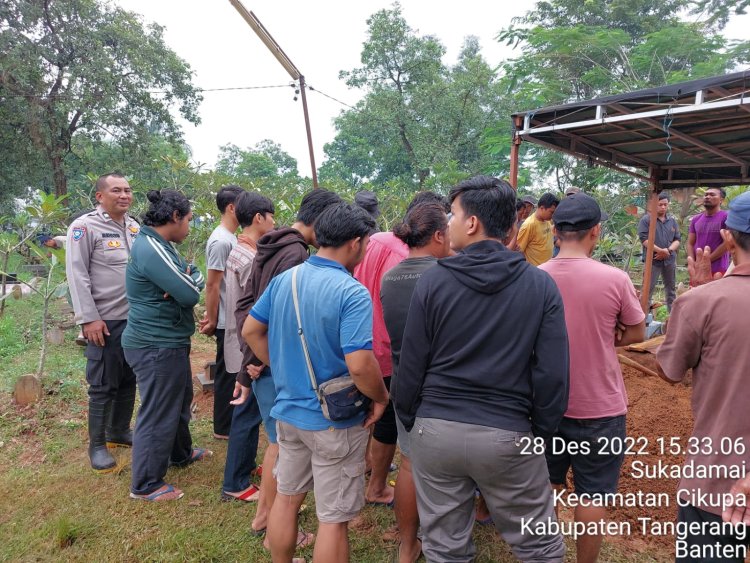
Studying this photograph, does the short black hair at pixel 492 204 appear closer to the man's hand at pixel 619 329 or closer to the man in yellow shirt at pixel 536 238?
the man's hand at pixel 619 329

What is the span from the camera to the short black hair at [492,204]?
5.81 ft

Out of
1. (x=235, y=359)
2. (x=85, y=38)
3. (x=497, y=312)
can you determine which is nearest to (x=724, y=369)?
(x=497, y=312)

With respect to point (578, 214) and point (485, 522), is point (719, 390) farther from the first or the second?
point (485, 522)

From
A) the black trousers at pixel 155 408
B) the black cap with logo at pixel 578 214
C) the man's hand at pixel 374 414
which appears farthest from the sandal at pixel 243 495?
the black cap with logo at pixel 578 214

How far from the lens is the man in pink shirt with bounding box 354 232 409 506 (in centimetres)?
274

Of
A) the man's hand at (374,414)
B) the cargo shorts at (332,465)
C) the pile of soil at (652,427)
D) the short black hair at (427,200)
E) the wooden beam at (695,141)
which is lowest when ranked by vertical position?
the pile of soil at (652,427)

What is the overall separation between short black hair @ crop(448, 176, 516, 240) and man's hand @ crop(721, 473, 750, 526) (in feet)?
3.63

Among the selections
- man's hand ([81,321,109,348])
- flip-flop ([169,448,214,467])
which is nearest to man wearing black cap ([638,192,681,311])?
flip-flop ([169,448,214,467])

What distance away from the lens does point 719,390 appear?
1622 millimetres

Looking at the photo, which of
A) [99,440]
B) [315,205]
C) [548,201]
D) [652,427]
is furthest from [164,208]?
[652,427]

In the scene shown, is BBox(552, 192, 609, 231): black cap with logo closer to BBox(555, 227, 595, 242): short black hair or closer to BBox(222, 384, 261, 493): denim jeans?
BBox(555, 227, 595, 242): short black hair

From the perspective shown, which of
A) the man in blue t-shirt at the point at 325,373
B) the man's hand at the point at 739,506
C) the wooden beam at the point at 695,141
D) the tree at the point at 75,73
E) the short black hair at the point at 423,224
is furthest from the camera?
the tree at the point at 75,73

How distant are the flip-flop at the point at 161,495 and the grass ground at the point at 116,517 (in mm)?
45

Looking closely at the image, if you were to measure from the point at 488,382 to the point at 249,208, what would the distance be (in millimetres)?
1951
